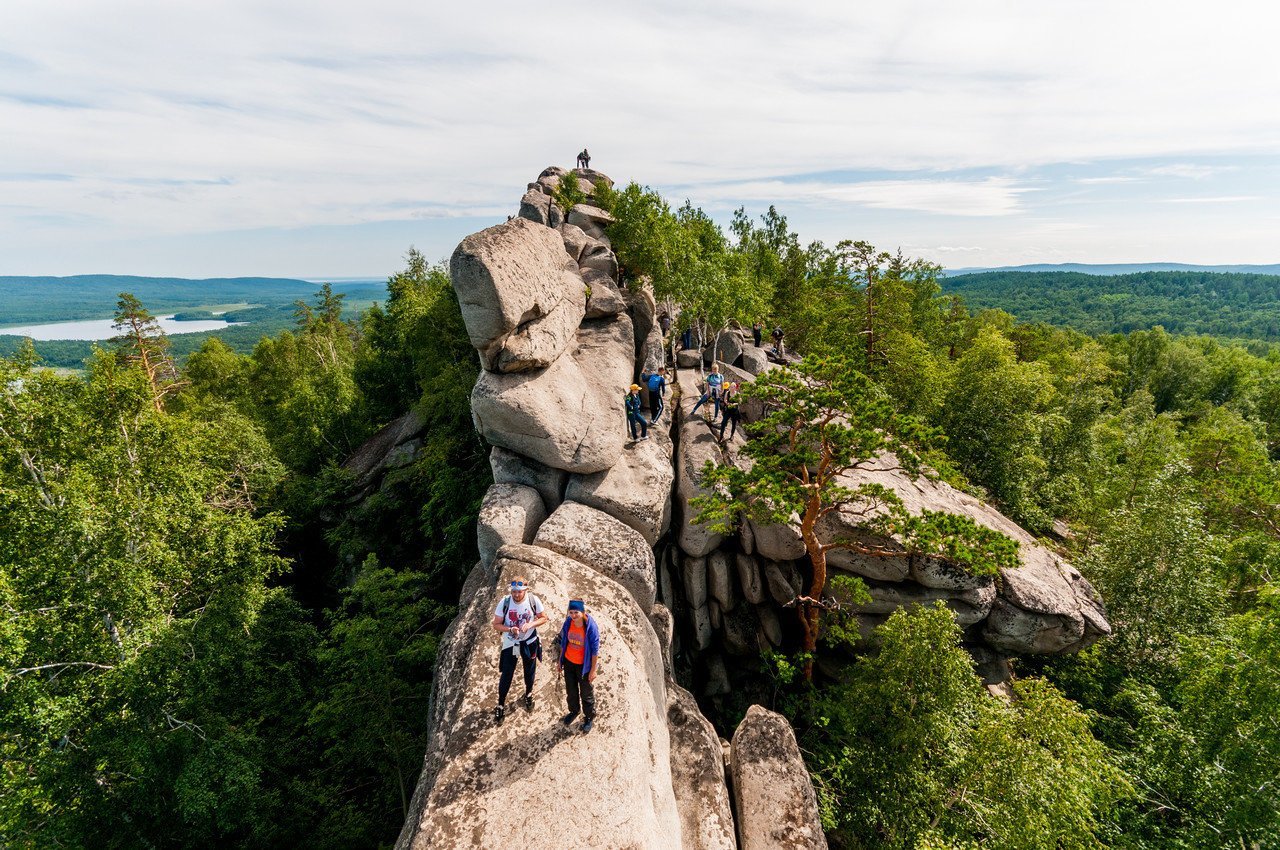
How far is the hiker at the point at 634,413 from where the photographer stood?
21.0 meters

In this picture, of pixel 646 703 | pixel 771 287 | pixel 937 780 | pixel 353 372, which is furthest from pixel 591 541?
pixel 353 372

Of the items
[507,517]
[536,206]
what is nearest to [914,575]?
[507,517]

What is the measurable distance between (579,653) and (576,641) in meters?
0.26

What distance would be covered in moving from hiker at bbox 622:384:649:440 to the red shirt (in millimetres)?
12601

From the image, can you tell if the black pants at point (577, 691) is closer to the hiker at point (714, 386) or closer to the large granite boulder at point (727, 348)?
the hiker at point (714, 386)

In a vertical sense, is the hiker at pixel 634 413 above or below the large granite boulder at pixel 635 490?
above

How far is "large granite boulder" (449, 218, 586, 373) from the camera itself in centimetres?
1808

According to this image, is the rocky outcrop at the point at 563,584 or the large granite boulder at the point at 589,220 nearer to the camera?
the rocky outcrop at the point at 563,584

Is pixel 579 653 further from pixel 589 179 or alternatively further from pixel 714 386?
pixel 589 179

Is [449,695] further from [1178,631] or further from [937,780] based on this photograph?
[1178,631]

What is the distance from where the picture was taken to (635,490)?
64.5 ft

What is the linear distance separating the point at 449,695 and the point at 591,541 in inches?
257

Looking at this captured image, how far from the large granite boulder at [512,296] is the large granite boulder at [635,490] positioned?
5034mm

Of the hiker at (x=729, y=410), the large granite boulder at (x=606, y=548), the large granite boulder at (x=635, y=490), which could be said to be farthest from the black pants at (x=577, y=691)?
the hiker at (x=729, y=410)
